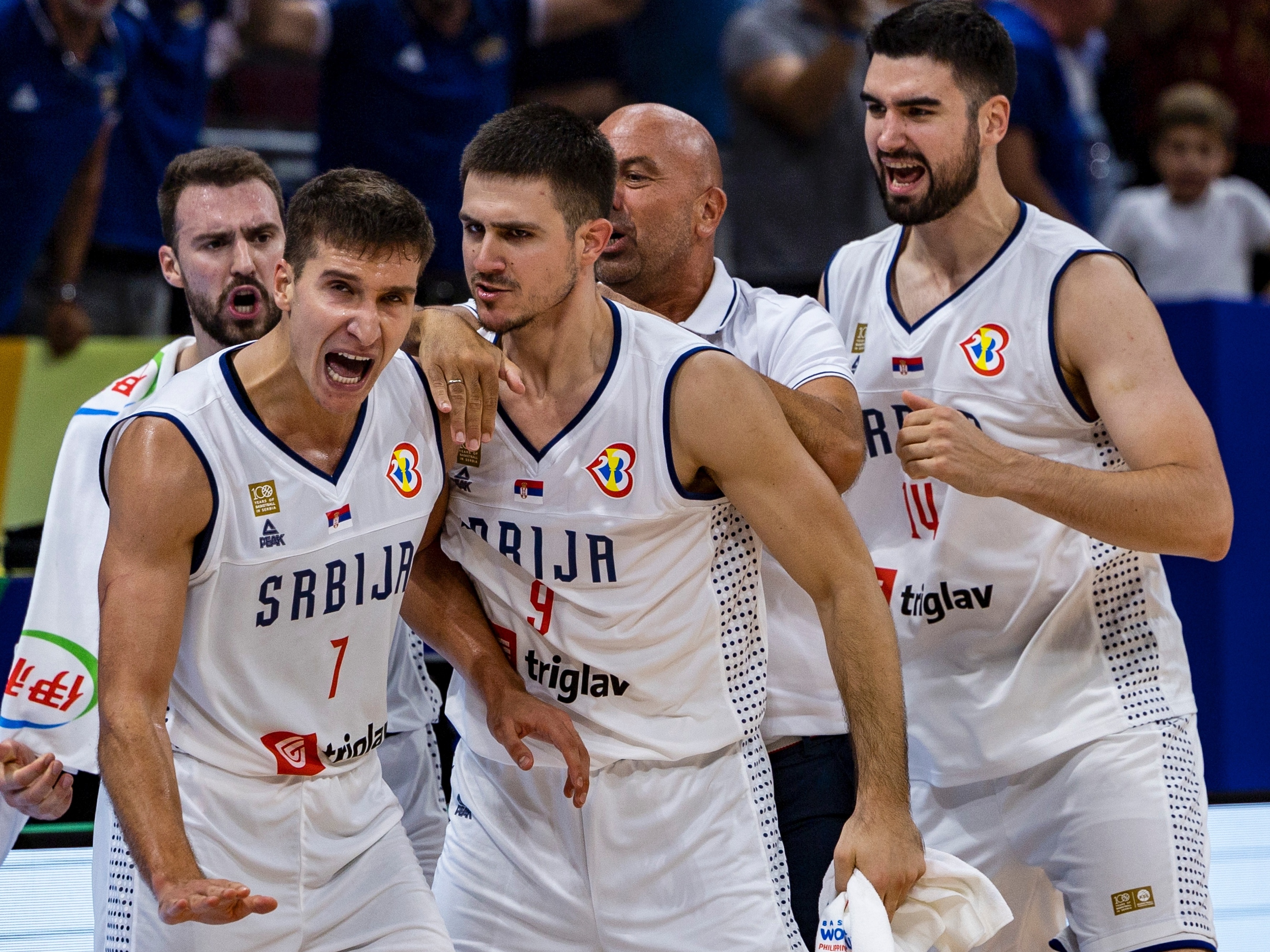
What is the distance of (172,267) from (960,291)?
215cm

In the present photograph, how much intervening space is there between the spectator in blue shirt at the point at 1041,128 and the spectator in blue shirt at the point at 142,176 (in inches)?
131

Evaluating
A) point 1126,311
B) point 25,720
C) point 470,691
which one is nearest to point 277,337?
point 470,691

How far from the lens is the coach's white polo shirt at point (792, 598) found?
159 inches

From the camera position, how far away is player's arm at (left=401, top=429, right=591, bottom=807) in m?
3.51

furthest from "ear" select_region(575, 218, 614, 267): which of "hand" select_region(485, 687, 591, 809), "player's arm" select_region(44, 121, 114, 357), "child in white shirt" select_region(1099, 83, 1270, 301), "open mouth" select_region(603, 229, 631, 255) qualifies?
"child in white shirt" select_region(1099, 83, 1270, 301)

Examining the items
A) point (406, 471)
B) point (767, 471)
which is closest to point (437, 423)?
point (406, 471)

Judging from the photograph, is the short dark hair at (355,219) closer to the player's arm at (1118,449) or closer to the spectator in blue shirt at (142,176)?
the player's arm at (1118,449)

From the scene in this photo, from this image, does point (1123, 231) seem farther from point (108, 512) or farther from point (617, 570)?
point (108, 512)

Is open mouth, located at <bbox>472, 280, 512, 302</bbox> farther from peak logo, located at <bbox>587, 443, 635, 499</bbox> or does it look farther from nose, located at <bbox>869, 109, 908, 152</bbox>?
nose, located at <bbox>869, 109, 908, 152</bbox>

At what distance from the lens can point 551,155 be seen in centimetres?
352

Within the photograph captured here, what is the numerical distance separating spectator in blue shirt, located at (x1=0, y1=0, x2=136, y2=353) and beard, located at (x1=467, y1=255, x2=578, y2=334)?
3.12m

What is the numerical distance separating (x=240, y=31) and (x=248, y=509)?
4.56 m

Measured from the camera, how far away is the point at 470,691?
3744mm

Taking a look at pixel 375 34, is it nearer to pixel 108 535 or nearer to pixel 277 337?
pixel 277 337
